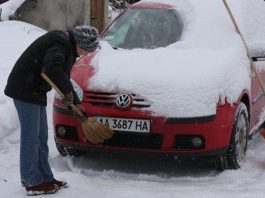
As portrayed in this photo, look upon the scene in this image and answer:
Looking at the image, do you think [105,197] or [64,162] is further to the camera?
[64,162]

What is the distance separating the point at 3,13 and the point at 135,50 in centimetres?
655

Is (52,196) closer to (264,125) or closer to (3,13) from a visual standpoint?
(264,125)

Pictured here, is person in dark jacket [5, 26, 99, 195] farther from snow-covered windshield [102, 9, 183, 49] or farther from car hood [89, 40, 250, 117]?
snow-covered windshield [102, 9, 183, 49]

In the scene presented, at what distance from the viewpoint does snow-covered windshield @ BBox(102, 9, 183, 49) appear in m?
6.45

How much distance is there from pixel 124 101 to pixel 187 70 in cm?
68

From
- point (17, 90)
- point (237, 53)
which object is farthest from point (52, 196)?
point (237, 53)

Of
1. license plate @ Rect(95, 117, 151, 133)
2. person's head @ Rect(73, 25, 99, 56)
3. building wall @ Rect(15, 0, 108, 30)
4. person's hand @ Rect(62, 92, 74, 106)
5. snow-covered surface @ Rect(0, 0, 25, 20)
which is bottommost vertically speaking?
building wall @ Rect(15, 0, 108, 30)

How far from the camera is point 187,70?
5547 mm

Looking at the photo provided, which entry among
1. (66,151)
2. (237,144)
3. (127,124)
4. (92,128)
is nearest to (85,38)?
(92,128)

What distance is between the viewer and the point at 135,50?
625cm

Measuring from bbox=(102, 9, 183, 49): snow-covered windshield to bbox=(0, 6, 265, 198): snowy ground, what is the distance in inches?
49.0

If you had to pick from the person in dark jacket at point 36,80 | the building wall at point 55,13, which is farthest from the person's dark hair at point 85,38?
the building wall at point 55,13

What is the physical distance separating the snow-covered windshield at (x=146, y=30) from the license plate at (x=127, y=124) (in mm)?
1301

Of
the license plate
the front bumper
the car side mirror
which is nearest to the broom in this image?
the license plate
